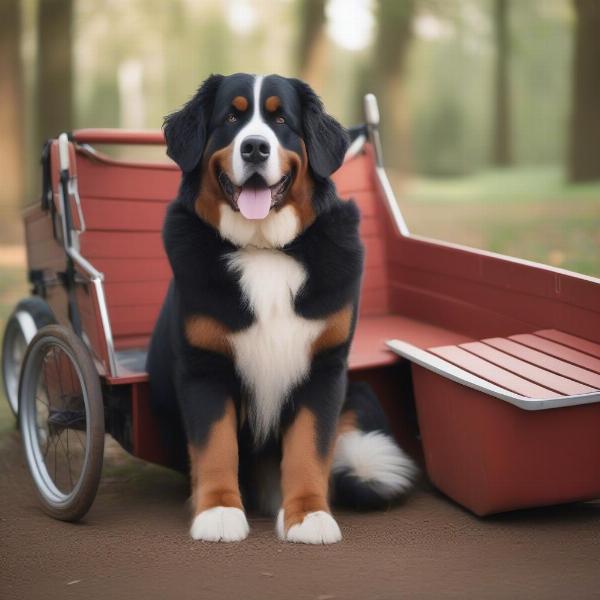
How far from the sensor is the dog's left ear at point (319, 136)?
3727mm

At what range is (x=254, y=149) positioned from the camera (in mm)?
3488

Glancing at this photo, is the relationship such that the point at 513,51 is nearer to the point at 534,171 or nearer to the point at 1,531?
the point at 534,171

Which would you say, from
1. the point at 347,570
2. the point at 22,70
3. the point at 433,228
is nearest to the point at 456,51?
the point at 433,228

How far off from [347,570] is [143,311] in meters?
2.09

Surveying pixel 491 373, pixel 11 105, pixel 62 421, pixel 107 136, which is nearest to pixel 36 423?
pixel 62 421

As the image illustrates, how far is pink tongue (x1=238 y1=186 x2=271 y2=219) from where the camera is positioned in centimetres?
360

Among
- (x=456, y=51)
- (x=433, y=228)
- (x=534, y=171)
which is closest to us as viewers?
(x=433, y=228)

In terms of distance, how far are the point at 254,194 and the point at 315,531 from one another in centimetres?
112

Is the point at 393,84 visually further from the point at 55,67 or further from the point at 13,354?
the point at 13,354

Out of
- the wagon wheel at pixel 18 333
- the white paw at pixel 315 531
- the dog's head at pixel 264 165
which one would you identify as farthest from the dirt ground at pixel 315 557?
the dog's head at pixel 264 165

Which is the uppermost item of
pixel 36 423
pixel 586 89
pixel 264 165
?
pixel 586 89

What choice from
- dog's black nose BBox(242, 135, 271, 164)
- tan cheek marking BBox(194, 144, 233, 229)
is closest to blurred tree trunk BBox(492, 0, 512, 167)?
tan cheek marking BBox(194, 144, 233, 229)

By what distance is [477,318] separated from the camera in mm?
4770

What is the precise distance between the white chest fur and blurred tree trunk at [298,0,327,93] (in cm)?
1146
